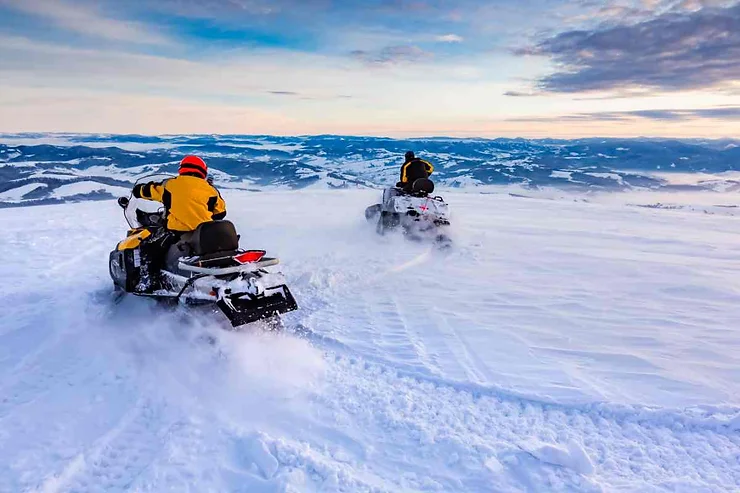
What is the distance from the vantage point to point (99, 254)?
849cm

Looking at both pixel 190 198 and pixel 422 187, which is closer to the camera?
pixel 190 198

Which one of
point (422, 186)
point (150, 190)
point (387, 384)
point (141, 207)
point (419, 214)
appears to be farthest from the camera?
point (422, 186)

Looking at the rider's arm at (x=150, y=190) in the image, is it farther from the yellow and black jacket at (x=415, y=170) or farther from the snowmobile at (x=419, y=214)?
the yellow and black jacket at (x=415, y=170)

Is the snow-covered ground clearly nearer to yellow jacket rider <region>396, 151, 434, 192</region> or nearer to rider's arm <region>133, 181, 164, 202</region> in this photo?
rider's arm <region>133, 181, 164, 202</region>

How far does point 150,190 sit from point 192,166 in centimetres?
69

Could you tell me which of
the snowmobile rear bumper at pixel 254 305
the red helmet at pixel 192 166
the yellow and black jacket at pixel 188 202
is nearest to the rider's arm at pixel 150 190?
the yellow and black jacket at pixel 188 202

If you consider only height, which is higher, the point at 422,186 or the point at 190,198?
the point at 190,198

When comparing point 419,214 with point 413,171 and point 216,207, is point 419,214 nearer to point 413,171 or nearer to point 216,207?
point 413,171

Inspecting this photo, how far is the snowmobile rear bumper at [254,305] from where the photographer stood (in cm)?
440

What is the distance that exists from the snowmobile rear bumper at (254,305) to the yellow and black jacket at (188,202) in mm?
1028

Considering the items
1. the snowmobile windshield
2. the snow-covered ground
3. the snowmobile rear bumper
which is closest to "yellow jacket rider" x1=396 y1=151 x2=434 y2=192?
the snow-covered ground

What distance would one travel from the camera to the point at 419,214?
10094 millimetres

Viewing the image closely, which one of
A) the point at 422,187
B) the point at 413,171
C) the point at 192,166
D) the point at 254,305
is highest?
the point at 192,166

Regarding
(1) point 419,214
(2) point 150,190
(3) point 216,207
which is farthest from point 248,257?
(1) point 419,214
